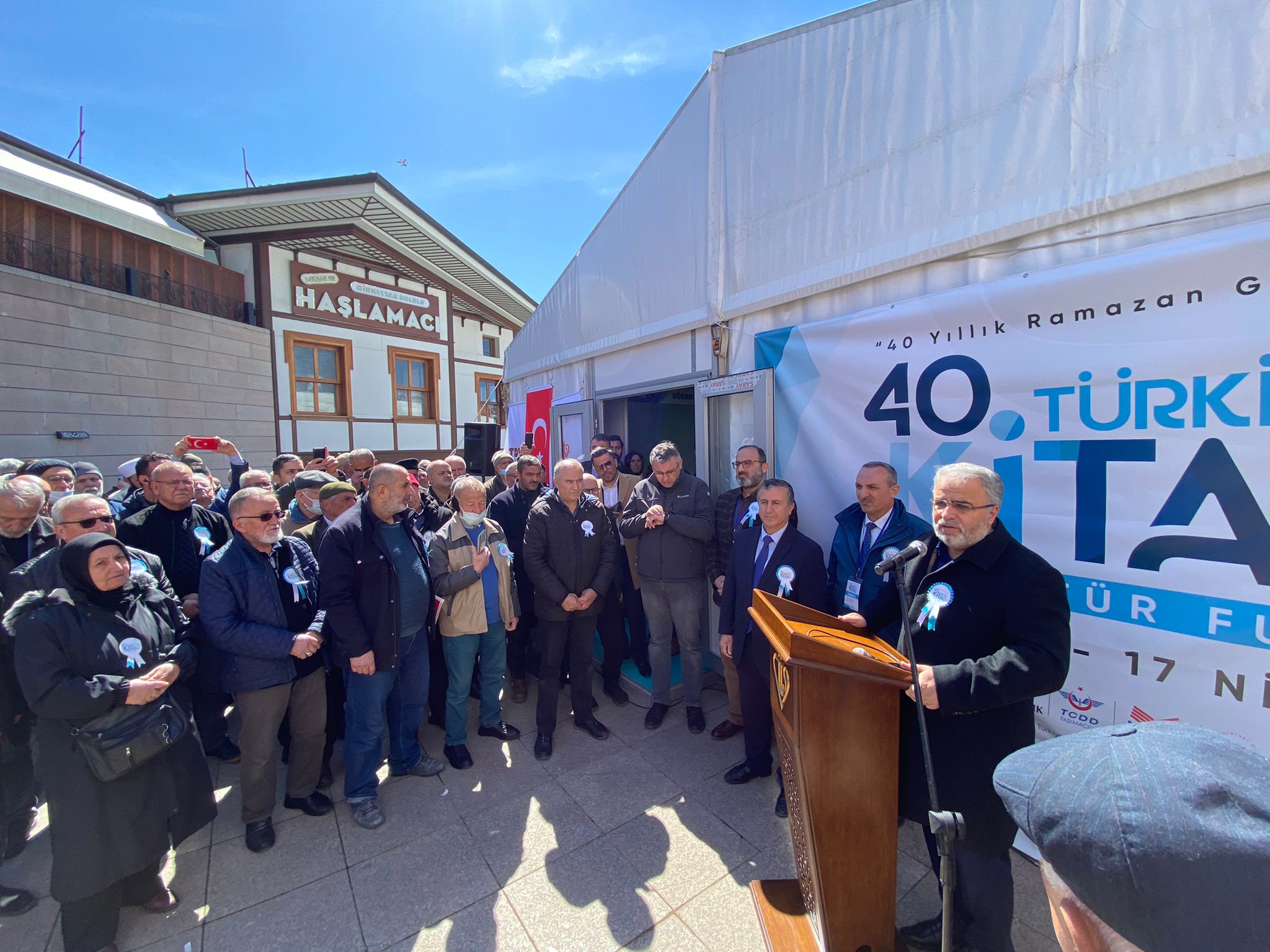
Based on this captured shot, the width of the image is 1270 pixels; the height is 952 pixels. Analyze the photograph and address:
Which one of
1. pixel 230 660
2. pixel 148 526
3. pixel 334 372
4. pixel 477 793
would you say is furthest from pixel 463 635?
pixel 334 372

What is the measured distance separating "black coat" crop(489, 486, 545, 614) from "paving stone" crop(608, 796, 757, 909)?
1800 millimetres

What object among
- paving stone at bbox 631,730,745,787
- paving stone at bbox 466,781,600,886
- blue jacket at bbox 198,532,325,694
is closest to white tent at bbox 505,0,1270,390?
paving stone at bbox 631,730,745,787

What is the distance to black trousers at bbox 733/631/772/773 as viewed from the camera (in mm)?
2863

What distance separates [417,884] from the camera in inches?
88.4

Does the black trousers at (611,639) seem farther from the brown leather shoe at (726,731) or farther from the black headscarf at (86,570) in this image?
the black headscarf at (86,570)

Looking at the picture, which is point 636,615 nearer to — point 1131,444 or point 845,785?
point 845,785

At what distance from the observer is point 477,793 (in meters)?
2.86

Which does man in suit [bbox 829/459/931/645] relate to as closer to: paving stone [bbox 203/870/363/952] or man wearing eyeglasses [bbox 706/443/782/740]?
man wearing eyeglasses [bbox 706/443/782/740]

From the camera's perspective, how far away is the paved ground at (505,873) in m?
2.01

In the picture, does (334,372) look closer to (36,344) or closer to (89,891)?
(36,344)

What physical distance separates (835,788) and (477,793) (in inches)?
80.3

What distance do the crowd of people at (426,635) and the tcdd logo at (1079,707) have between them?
0.76 meters

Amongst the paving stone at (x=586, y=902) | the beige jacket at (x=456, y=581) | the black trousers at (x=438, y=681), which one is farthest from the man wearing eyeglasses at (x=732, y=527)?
the black trousers at (x=438, y=681)

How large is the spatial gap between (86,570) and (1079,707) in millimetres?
3905
